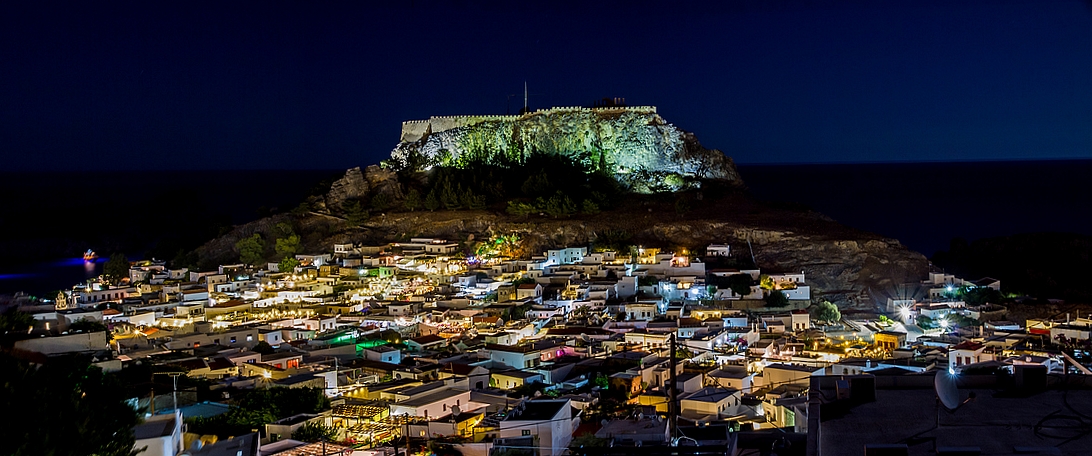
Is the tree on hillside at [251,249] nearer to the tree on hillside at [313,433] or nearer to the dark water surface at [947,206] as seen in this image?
the tree on hillside at [313,433]

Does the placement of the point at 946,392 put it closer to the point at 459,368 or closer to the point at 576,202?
the point at 459,368

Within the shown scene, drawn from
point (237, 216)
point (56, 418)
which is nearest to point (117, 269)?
point (56, 418)

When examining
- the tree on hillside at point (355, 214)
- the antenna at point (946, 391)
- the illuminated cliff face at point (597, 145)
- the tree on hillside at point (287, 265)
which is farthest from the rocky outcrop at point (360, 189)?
the antenna at point (946, 391)

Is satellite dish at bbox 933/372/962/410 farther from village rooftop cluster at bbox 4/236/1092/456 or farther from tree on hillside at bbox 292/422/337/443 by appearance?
tree on hillside at bbox 292/422/337/443

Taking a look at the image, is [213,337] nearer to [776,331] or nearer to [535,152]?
[776,331]

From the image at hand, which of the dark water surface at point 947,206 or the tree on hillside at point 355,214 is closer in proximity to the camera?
the tree on hillside at point 355,214

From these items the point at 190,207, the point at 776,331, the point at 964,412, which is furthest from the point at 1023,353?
the point at 190,207
